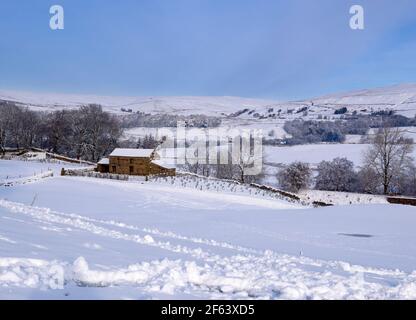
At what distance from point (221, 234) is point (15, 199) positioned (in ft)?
43.9

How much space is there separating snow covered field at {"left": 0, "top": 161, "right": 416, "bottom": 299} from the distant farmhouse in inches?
693

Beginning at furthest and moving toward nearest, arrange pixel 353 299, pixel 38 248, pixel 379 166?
1. pixel 379 166
2. pixel 38 248
3. pixel 353 299

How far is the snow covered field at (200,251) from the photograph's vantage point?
7.18 metres

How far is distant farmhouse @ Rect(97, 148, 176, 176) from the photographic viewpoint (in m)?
45.2

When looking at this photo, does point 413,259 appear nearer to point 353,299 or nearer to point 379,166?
point 353,299

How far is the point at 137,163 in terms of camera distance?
150 ft

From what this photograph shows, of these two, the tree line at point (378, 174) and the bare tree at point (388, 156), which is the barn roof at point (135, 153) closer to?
the tree line at point (378, 174)

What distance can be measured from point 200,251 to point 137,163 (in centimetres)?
3495

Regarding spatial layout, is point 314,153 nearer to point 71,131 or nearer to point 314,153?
point 314,153

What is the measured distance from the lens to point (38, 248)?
30.7 ft

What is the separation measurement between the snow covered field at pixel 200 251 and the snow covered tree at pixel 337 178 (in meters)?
31.4

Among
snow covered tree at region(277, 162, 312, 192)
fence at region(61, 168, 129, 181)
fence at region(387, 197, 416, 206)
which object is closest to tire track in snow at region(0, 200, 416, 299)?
fence at region(61, 168, 129, 181)

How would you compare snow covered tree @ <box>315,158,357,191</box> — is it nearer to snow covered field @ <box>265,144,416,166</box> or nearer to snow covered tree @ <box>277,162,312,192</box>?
snow covered tree @ <box>277,162,312,192</box>
